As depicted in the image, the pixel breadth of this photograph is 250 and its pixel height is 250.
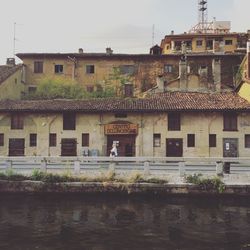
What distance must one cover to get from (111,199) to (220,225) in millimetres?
6678

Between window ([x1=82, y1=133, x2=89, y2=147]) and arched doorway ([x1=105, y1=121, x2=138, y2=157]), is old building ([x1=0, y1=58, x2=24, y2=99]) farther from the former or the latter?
arched doorway ([x1=105, y1=121, x2=138, y2=157])

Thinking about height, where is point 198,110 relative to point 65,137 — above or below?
above

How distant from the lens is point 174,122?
34625 millimetres

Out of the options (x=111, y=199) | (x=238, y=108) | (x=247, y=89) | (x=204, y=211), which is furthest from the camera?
(x=247, y=89)

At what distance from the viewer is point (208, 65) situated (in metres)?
48.9

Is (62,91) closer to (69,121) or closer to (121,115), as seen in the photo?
(69,121)

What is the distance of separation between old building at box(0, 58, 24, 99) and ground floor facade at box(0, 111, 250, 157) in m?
7.75

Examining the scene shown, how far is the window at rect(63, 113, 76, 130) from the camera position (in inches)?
1379

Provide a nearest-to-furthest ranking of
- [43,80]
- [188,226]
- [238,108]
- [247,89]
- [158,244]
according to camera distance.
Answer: [158,244]
[188,226]
[238,108]
[247,89]
[43,80]

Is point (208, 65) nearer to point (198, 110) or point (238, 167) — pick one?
point (198, 110)

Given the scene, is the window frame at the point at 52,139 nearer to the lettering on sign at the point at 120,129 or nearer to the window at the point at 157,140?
the lettering on sign at the point at 120,129

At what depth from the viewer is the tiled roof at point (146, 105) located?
33.8m

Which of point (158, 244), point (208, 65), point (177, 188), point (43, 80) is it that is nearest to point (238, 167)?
point (177, 188)

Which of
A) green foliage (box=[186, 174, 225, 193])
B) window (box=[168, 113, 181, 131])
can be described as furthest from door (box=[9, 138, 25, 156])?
green foliage (box=[186, 174, 225, 193])
